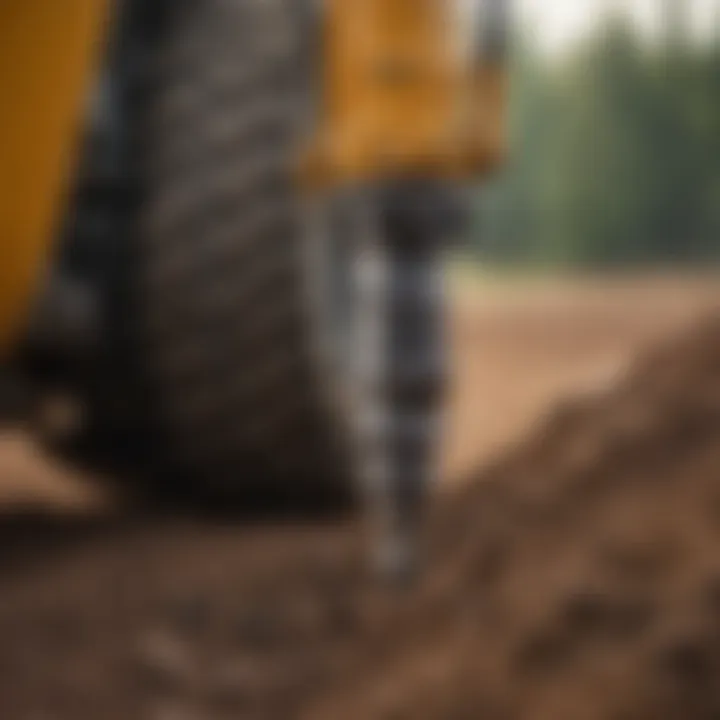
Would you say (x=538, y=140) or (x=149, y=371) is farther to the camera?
(x=538, y=140)

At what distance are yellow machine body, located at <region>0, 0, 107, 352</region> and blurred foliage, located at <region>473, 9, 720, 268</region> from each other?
3926 millimetres

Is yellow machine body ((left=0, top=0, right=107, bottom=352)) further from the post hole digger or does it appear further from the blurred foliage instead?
the blurred foliage

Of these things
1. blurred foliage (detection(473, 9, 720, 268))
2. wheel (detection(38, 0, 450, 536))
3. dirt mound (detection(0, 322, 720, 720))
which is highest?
blurred foliage (detection(473, 9, 720, 268))

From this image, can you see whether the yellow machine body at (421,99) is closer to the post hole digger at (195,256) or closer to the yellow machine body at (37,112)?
the post hole digger at (195,256)

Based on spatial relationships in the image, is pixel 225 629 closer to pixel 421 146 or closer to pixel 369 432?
pixel 369 432

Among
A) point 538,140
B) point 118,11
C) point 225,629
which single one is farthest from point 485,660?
point 538,140

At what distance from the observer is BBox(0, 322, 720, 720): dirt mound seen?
3.80 feet

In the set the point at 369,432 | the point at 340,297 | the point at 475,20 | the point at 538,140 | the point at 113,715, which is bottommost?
the point at 113,715

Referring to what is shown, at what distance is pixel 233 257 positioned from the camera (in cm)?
212

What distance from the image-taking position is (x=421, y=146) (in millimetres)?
1347

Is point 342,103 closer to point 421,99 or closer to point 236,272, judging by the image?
point 421,99

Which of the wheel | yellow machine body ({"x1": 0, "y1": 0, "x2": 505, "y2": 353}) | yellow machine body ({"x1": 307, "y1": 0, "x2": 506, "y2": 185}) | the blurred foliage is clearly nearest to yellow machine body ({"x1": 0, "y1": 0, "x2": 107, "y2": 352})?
yellow machine body ({"x1": 0, "y1": 0, "x2": 505, "y2": 353})

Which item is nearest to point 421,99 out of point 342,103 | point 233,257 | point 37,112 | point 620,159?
point 342,103

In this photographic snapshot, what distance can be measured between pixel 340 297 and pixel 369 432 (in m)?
0.76
